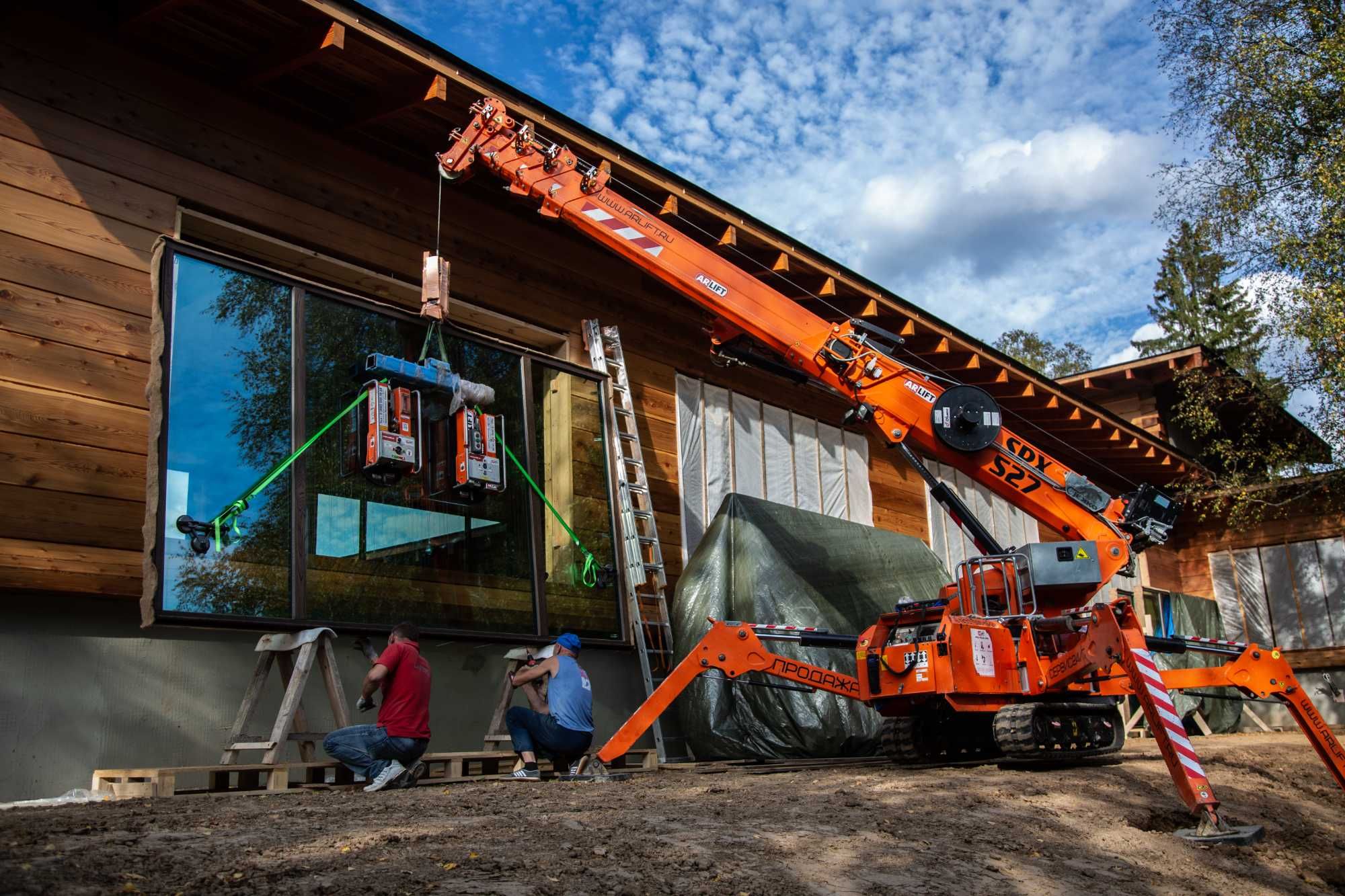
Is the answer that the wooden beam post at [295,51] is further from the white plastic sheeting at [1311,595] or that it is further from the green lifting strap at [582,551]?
the white plastic sheeting at [1311,595]

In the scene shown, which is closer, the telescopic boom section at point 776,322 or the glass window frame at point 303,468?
the glass window frame at point 303,468

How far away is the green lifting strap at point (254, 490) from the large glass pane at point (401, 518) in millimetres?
51

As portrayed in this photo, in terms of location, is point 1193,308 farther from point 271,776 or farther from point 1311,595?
point 271,776

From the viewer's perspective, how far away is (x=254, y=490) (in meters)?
7.23

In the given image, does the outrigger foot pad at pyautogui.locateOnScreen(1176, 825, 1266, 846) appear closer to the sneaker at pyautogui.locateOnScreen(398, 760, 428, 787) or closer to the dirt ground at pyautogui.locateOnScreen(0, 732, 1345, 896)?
the dirt ground at pyautogui.locateOnScreen(0, 732, 1345, 896)

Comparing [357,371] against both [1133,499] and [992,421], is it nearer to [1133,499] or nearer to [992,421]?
[992,421]

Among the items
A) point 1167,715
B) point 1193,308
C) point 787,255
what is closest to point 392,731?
point 1167,715

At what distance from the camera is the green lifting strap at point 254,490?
22.9 ft

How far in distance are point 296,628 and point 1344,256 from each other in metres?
14.5

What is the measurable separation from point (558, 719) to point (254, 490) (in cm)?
261

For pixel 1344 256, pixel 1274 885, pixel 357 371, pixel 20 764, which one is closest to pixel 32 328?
pixel 357 371

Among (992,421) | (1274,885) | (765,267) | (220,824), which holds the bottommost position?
(1274,885)

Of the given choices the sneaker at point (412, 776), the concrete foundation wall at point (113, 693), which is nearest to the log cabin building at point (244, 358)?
the concrete foundation wall at point (113, 693)

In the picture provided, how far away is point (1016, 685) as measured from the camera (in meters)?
8.16
